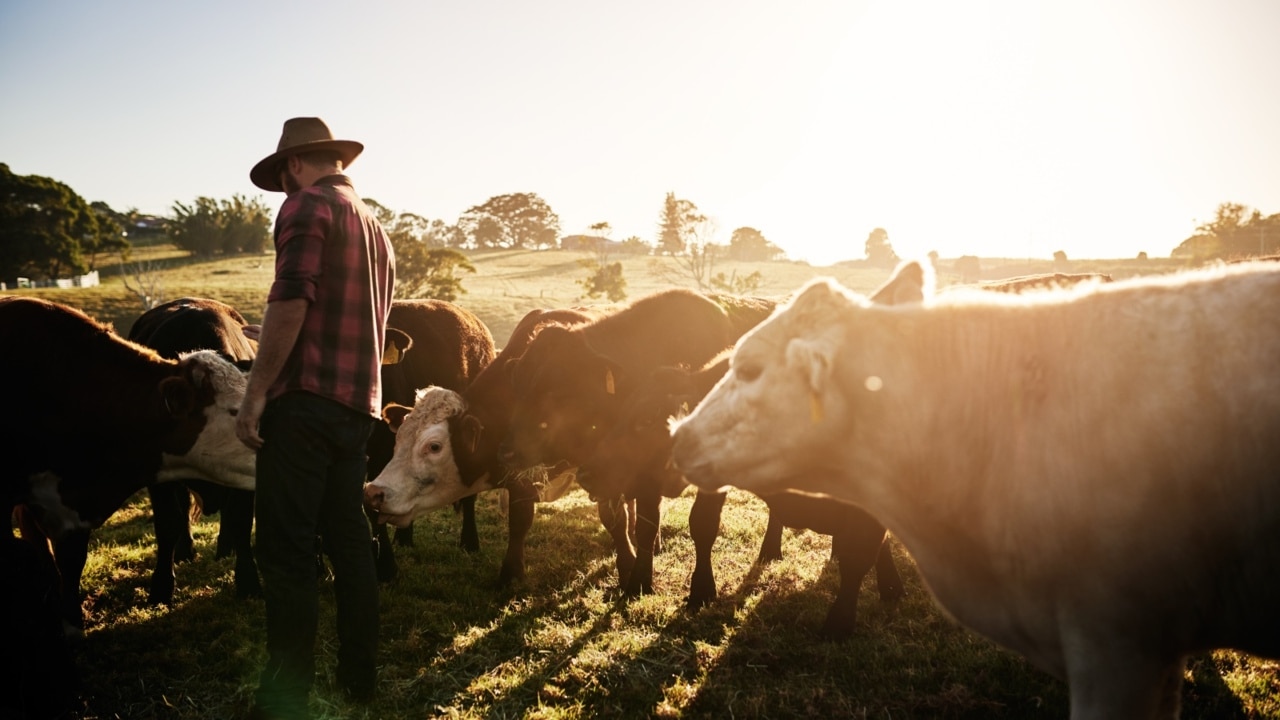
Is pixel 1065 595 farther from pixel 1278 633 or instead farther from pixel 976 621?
pixel 1278 633

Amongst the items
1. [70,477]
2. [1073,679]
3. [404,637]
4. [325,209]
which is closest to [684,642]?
[404,637]

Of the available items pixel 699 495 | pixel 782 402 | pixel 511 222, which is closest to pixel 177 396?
pixel 699 495

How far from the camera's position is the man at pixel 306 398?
3.61 m

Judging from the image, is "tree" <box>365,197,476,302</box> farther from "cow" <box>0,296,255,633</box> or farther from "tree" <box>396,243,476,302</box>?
"cow" <box>0,296,255,633</box>

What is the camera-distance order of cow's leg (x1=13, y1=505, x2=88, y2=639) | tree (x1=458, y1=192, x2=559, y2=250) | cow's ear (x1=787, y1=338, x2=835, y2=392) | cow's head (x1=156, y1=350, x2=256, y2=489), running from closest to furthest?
cow's ear (x1=787, y1=338, x2=835, y2=392), cow's leg (x1=13, y1=505, x2=88, y2=639), cow's head (x1=156, y1=350, x2=256, y2=489), tree (x1=458, y1=192, x2=559, y2=250)

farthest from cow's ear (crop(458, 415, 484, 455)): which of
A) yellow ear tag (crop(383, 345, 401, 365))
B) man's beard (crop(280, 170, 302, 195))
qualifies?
man's beard (crop(280, 170, 302, 195))

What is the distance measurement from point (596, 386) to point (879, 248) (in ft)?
377

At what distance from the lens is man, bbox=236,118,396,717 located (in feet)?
11.8

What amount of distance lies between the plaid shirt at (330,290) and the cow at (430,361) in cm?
323

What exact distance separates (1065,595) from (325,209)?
396cm

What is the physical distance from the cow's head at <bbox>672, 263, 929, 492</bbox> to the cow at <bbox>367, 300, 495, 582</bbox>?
4.92 meters

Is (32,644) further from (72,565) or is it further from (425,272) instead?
(425,272)

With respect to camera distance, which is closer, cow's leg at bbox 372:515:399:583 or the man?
the man

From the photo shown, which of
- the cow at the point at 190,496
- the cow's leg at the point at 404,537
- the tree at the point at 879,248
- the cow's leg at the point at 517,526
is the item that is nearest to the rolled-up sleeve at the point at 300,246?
the cow's leg at the point at 517,526
